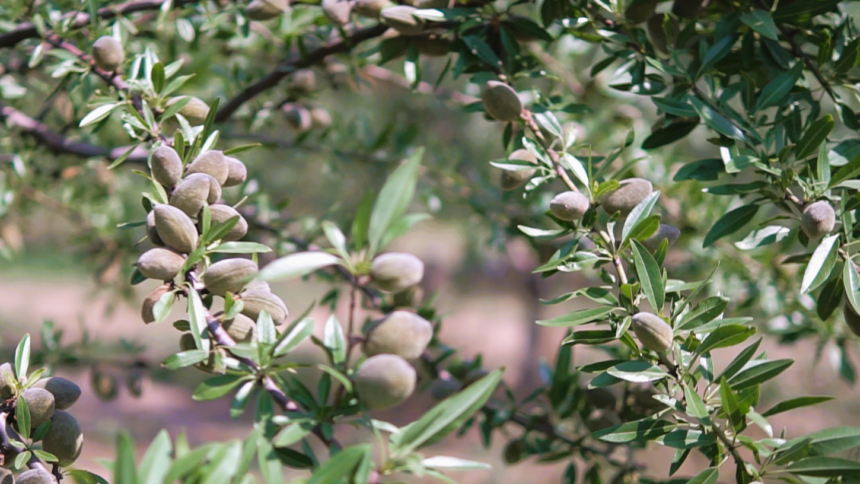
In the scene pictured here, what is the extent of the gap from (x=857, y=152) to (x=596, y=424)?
320 millimetres

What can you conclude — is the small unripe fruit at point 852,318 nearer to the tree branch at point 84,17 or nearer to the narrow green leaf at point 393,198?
the narrow green leaf at point 393,198

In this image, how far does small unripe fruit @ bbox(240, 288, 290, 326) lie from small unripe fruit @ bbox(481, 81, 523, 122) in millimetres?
227

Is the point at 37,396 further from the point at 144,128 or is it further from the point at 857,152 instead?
the point at 857,152

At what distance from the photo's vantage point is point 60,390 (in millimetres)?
389

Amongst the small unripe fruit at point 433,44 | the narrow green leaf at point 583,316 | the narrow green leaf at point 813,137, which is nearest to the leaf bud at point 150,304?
the narrow green leaf at point 583,316

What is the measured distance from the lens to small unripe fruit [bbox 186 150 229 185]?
0.38m

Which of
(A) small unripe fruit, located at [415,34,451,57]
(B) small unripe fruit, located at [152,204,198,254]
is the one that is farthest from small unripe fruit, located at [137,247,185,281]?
(A) small unripe fruit, located at [415,34,451,57]

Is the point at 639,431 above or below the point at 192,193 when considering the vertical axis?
below

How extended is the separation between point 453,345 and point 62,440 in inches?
139

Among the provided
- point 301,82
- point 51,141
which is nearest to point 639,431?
point 301,82

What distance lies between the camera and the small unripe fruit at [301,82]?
774mm

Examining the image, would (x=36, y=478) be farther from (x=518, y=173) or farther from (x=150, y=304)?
(x=518, y=173)

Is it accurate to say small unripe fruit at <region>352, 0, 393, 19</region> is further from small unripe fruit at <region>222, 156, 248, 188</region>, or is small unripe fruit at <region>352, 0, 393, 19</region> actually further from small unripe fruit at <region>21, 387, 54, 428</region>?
small unripe fruit at <region>21, 387, 54, 428</region>

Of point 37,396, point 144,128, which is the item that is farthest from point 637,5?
point 37,396
